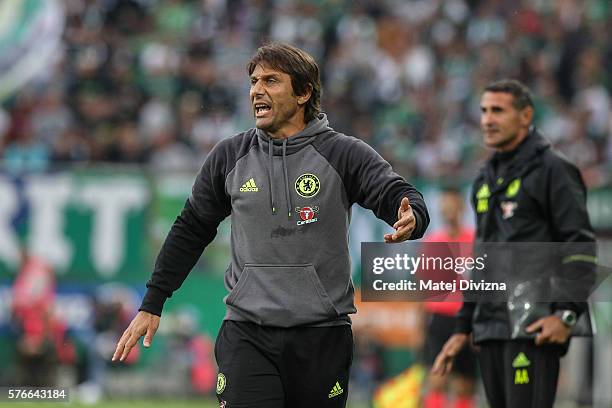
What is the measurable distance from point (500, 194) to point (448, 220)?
11.3 ft

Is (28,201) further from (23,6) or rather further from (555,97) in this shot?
(555,97)

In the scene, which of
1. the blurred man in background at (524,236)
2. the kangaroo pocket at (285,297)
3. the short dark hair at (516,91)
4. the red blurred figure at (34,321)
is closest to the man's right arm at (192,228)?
the kangaroo pocket at (285,297)

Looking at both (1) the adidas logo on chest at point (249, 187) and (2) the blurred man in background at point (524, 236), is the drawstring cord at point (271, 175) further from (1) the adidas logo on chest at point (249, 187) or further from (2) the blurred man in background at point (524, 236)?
(2) the blurred man in background at point (524, 236)

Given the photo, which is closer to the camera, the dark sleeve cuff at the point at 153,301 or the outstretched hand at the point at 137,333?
the outstretched hand at the point at 137,333

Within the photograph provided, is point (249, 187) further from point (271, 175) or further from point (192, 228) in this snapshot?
point (192, 228)

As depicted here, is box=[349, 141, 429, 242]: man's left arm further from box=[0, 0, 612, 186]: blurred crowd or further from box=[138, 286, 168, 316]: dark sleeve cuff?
box=[0, 0, 612, 186]: blurred crowd

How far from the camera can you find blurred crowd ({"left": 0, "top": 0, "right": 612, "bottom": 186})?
16.4 meters

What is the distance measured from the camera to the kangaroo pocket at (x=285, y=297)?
5.16 m

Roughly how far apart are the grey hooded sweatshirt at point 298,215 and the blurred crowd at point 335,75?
943cm

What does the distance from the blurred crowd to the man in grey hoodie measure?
9424mm

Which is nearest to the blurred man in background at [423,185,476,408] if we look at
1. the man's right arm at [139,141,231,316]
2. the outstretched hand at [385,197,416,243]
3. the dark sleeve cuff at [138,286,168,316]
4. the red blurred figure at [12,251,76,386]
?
the man's right arm at [139,141,231,316]

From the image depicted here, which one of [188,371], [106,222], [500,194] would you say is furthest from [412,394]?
[500,194]

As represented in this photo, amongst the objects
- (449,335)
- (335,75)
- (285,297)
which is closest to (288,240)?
(285,297)

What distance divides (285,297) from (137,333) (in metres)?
0.67
